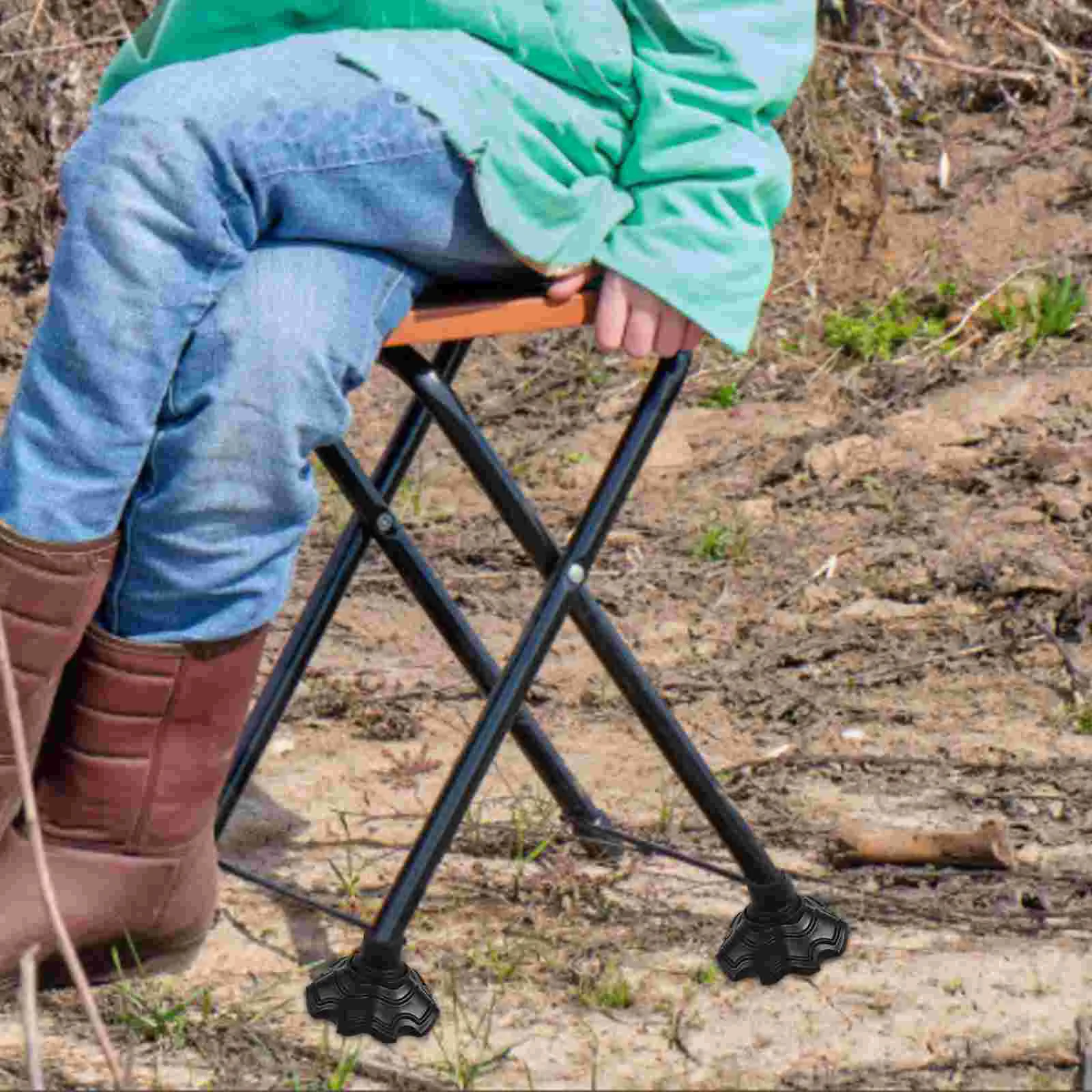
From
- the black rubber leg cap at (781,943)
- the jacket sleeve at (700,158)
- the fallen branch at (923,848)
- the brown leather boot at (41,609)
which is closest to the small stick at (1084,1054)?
the black rubber leg cap at (781,943)

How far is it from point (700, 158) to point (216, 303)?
0.57m

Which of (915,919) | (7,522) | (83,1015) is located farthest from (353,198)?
(915,919)

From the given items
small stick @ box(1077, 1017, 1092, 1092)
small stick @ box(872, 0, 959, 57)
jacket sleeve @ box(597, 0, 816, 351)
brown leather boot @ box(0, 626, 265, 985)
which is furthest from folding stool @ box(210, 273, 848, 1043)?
small stick @ box(872, 0, 959, 57)

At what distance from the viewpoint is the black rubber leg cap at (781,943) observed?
9.45 feet

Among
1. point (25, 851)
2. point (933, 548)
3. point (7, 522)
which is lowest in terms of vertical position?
point (933, 548)

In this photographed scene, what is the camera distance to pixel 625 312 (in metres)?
2.64

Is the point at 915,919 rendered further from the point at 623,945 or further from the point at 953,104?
the point at 953,104

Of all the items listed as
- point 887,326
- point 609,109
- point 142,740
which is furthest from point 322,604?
point 887,326

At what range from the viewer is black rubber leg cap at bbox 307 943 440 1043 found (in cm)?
269

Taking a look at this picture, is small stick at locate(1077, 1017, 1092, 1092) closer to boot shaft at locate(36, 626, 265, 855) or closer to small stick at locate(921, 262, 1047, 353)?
boot shaft at locate(36, 626, 265, 855)

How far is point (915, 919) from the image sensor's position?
3.03 meters

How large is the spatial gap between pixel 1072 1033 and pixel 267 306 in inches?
49.6

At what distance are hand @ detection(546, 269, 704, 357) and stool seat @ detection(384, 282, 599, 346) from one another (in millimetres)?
15

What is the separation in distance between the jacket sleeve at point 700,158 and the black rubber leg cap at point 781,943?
0.75 metres
